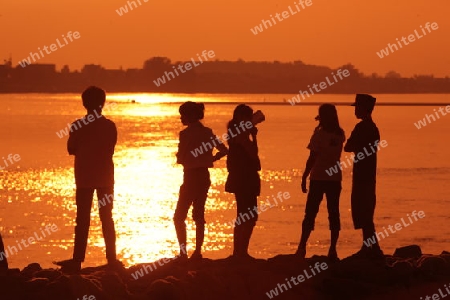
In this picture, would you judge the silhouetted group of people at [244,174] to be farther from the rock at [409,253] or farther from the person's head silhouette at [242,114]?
the rock at [409,253]

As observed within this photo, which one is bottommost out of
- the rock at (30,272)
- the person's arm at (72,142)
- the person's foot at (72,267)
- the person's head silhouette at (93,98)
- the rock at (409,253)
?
the rock at (409,253)

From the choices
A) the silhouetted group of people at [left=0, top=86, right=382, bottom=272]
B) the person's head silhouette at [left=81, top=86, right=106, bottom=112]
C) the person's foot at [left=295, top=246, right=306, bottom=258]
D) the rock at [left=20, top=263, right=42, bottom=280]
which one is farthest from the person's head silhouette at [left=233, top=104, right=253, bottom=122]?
the rock at [left=20, top=263, right=42, bottom=280]

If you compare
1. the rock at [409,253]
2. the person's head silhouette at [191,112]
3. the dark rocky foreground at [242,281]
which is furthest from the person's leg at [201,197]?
the rock at [409,253]

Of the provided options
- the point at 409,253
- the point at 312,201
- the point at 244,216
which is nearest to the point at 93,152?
the point at 244,216

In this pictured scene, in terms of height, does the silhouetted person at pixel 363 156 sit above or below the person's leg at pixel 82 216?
below

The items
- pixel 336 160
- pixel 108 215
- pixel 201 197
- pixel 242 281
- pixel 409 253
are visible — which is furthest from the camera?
pixel 409 253

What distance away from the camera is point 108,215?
10.4m

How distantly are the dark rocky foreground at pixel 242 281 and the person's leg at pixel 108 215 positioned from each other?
0.73ft

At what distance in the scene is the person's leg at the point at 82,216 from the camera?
33.5 feet

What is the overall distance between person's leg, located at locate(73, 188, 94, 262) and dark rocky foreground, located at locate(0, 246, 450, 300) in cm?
27

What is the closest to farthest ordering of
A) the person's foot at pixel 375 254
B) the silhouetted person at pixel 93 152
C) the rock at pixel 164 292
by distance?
the rock at pixel 164 292 < the silhouetted person at pixel 93 152 < the person's foot at pixel 375 254

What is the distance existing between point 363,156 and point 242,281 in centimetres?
195

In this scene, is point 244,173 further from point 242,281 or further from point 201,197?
point 242,281

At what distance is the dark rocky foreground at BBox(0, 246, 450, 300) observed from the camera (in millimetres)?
9352
